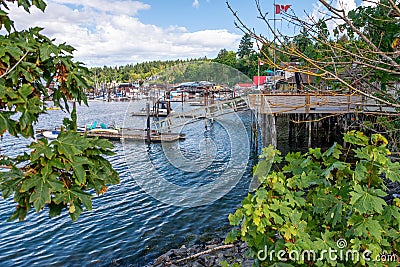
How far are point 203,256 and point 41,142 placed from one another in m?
5.91

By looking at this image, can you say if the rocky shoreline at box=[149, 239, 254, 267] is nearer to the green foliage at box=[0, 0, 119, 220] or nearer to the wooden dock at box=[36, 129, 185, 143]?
the green foliage at box=[0, 0, 119, 220]

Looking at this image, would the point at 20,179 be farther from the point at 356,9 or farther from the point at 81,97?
the point at 356,9

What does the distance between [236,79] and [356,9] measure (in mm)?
31359

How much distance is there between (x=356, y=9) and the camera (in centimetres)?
362

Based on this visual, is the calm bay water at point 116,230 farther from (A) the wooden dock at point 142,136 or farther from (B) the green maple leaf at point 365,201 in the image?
(A) the wooden dock at point 142,136

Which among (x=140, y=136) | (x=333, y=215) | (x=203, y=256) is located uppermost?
(x=333, y=215)

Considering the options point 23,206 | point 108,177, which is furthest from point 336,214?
point 23,206

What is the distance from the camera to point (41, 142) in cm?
185

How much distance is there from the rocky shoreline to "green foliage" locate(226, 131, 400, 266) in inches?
160

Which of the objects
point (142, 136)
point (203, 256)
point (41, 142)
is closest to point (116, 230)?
point (203, 256)

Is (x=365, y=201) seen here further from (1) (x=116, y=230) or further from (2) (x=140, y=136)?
(2) (x=140, y=136)

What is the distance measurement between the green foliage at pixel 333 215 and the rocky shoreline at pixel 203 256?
407 centimetres

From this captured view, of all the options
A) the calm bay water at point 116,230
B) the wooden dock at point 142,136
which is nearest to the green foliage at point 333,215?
the calm bay water at point 116,230

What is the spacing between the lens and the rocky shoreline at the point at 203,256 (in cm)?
681
